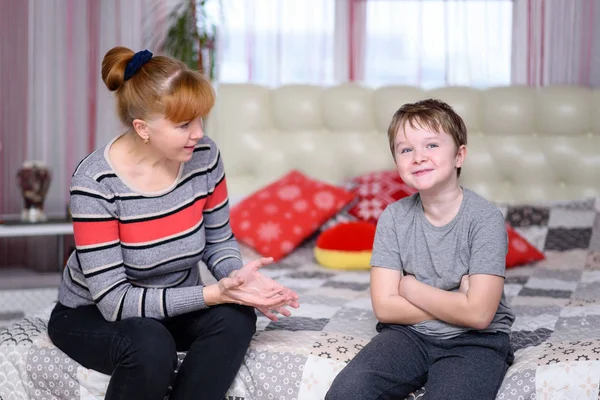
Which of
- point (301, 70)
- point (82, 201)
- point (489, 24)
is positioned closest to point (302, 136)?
point (301, 70)

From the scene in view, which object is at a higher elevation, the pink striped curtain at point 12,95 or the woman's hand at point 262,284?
the pink striped curtain at point 12,95

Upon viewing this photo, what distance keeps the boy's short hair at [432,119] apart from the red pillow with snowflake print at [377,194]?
1.19 metres

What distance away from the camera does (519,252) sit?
2.72 m

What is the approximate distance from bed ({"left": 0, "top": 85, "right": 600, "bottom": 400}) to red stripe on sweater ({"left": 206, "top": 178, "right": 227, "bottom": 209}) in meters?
0.36

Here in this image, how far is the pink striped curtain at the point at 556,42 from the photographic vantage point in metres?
3.50

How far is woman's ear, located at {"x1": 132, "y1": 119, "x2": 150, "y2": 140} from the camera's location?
1.70m

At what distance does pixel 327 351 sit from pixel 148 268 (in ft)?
1.54

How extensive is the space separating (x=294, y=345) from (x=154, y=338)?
37 cm

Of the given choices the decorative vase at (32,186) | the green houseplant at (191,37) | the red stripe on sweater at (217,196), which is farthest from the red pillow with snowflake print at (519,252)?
the decorative vase at (32,186)

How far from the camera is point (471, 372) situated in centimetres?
157

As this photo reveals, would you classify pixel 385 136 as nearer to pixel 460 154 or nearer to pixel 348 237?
pixel 348 237

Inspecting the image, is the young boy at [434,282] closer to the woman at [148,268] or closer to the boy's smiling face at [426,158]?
→ the boy's smiling face at [426,158]

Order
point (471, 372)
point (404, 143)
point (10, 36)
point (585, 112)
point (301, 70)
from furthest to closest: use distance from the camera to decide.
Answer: point (301, 70) → point (10, 36) → point (585, 112) → point (404, 143) → point (471, 372)

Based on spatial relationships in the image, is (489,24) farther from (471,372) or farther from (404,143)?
(471,372)
